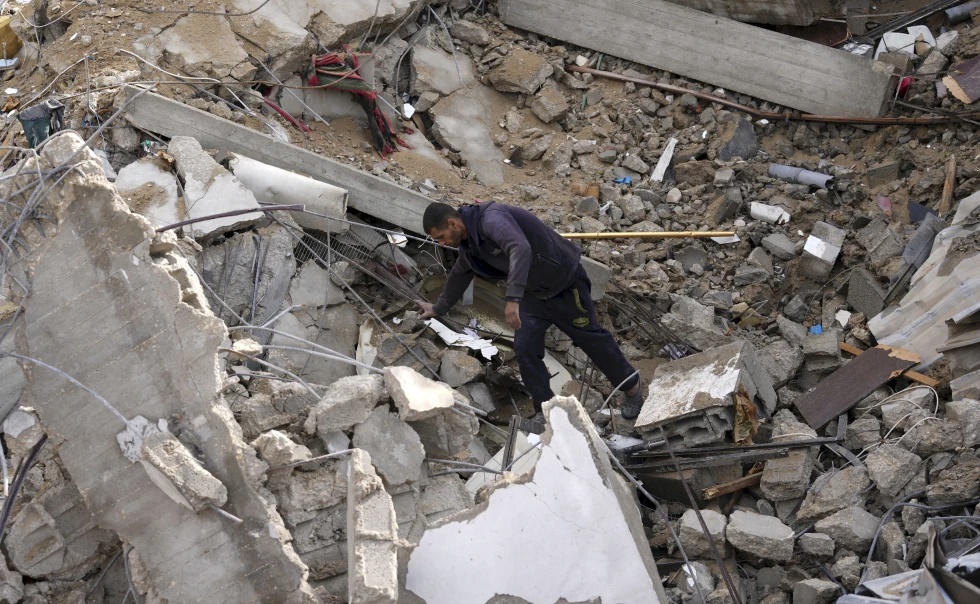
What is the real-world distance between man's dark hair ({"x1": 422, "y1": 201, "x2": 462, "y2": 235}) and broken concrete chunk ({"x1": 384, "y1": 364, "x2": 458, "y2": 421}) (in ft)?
3.65

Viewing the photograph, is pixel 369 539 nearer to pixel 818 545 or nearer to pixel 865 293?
pixel 818 545

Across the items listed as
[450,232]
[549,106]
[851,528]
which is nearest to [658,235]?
[549,106]

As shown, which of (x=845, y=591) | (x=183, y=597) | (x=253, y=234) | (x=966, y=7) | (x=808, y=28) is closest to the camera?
(x=183, y=597)

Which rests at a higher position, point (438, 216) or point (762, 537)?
point (438, 216)

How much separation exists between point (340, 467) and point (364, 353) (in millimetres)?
1978

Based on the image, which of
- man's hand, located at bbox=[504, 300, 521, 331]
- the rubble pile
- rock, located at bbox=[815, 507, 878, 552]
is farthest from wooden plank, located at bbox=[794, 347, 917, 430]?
man's hand, located at bbox=[504, 300, 521, 331]

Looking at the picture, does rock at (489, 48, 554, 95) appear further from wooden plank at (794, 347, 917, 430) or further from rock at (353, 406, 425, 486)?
rock at (353, 406, 425, 486)

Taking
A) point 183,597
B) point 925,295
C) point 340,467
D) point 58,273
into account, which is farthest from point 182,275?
point 925,295

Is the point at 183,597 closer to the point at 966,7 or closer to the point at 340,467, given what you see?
the point at 340,467

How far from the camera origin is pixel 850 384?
6332 millimetres

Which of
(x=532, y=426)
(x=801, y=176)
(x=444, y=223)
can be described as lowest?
(x=532, y=426)

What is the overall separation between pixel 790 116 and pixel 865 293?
202 cm

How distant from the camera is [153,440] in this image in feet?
→ 14.1

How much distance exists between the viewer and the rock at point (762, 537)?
533cm
